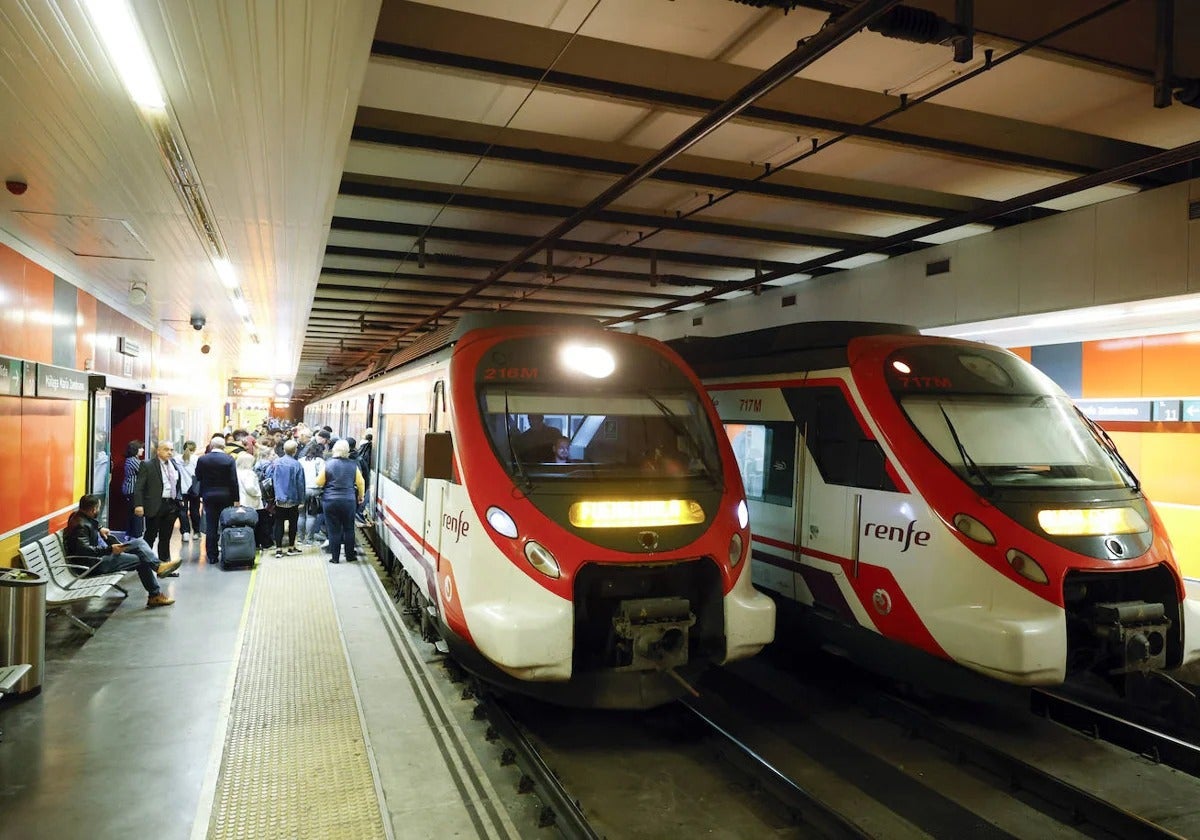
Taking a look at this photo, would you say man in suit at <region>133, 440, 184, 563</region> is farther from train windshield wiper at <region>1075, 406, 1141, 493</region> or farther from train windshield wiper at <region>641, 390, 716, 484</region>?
train windshield wiper at <region>1075, 406, 1141, 493</region>

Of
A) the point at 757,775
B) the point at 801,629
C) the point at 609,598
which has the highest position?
the point at 609,598

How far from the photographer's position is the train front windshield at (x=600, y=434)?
4953 mm

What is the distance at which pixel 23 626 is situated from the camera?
5.29m

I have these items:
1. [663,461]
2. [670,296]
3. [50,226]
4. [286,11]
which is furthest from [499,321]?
[670,296]

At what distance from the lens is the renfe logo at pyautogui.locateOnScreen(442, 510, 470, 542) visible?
4.78 meters

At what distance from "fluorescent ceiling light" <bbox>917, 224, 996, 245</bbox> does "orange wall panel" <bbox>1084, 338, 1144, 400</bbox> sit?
2329mm

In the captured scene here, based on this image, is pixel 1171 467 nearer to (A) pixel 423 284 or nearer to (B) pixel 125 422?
(A) pixel 423 284

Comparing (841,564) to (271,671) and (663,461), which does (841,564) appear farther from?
(271,671)

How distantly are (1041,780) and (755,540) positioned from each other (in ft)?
9.15

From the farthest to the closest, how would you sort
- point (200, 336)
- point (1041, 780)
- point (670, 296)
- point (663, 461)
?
point (200, 336) → point (670, 296) → point (663, 461) → point (1041, 780)

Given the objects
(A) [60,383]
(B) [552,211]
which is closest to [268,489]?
(A) [60,383]

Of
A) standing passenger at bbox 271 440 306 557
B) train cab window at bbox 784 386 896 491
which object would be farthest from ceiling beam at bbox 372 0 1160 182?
A: standing passenger at bbox 271 440 306 557

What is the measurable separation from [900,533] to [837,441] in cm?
90

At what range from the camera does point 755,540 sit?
22.0 feet
